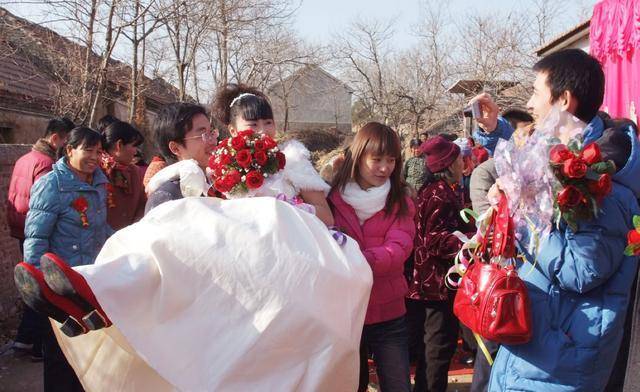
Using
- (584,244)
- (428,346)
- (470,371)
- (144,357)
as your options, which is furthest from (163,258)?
(470,371)

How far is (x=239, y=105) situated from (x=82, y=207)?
1.42 metres

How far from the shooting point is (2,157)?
664 centimetres

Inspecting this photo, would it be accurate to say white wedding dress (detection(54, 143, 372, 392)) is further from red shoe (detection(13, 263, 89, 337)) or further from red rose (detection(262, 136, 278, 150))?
red rose (detection(262, 136, 278, 150))

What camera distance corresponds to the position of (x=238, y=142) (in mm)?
2676

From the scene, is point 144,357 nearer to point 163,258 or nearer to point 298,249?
point 163,258

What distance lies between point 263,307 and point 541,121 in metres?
1.32

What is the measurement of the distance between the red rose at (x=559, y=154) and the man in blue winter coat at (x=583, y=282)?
223mm

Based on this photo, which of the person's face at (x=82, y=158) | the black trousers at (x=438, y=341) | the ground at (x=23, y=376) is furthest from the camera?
the ground at (x=23, y=376)

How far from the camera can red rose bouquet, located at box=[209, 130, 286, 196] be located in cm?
262

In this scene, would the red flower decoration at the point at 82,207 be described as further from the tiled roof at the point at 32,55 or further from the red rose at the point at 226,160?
the tiled roof at the point at 32,55

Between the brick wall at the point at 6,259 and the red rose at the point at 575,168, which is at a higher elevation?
the red rose at the point at 575,168

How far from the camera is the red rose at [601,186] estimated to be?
197 cm

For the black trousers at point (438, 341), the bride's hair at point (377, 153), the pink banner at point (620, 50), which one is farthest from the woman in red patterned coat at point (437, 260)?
the pink banner at point (620, 50)

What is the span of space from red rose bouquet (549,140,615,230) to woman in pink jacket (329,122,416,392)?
3.82 feet
